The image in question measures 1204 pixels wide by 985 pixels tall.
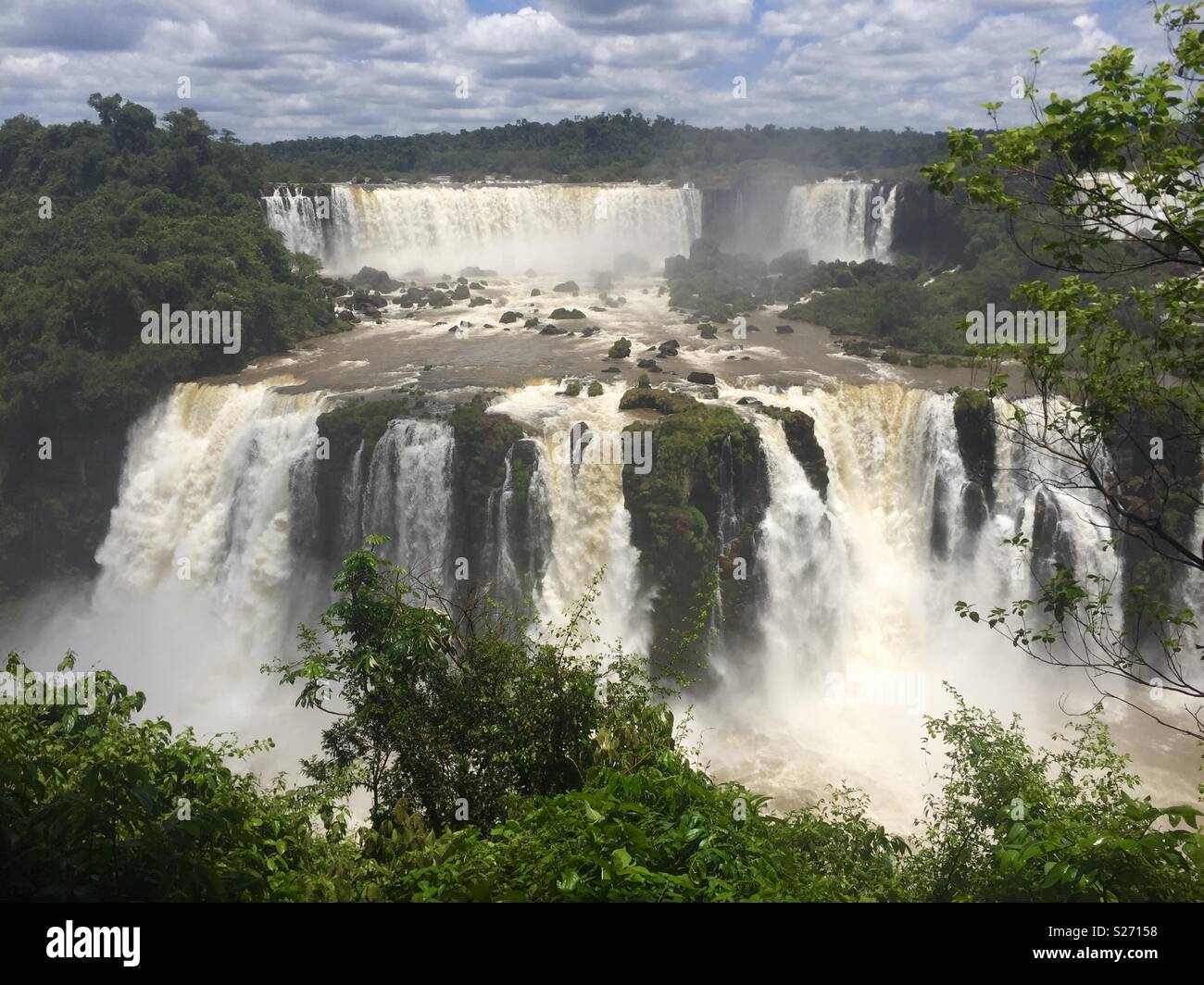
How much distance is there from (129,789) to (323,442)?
1784 centimetres

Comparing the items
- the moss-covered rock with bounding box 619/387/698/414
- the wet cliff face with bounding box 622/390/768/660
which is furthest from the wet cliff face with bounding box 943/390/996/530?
the moss-covered rock with bounding box 619/387/698/414

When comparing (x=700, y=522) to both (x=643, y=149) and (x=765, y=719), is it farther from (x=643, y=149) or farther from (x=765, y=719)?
(x=643, y=149)

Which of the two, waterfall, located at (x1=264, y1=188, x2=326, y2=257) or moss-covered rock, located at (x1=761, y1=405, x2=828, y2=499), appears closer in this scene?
moss-covered rock, located at (x1=761, y1=405, x2=828, y2=499)

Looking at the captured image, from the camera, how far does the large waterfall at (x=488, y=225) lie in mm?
41938

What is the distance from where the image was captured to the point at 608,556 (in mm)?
21016

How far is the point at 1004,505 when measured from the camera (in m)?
22.3

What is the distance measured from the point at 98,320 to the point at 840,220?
3046cm

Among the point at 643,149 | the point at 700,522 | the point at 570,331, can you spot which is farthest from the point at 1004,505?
the point at 643,149

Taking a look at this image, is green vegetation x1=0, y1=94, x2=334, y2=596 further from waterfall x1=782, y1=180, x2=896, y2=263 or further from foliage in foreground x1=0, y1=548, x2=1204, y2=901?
waterfall x1=782, y1=180, x2=896, y2=263

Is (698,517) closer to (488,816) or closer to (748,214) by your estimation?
(488,816)

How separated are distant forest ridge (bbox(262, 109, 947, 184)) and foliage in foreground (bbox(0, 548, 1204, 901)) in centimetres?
4252

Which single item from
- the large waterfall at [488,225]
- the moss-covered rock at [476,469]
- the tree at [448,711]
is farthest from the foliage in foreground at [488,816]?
the large waterfall at [488,225]

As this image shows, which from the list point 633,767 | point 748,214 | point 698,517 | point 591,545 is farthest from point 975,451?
point 748,214

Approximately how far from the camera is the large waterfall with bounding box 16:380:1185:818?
20.8 metres
